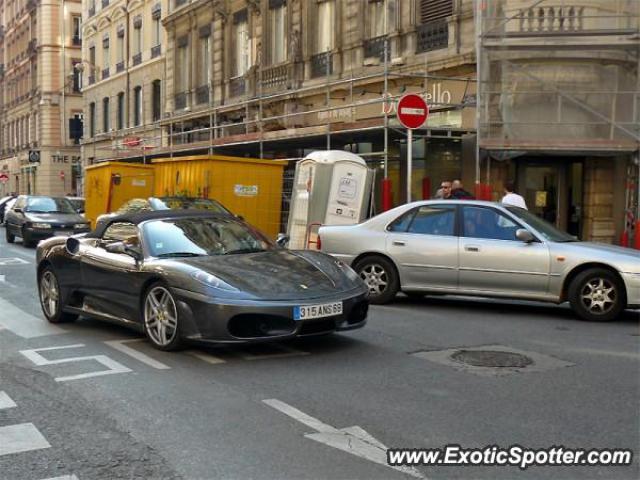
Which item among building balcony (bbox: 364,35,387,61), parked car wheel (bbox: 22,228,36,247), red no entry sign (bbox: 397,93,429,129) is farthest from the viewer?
building balcony (bbox: 364,35,387,61)

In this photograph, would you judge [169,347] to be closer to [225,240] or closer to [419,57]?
[225,240]

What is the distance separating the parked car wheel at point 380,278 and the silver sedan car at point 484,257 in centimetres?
1

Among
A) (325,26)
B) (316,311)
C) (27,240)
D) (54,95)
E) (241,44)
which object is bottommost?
(27,240)

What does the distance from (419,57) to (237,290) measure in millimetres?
13666

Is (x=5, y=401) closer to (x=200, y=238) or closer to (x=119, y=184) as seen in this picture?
(x=200, y=238)

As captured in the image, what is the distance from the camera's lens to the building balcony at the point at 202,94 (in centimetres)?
2947

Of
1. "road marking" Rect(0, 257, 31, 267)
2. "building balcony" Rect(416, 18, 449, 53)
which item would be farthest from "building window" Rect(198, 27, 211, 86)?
"road marking" Rect(0, 257, 31, 267)

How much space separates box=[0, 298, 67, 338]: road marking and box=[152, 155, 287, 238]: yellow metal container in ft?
25.4

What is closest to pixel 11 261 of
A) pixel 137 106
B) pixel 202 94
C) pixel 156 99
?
pixel 202 94

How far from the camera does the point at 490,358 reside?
21.9 ft

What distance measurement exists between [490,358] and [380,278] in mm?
3492

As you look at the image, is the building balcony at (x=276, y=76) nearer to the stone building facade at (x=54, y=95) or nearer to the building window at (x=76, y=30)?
the stone building facade at (x=54, y=95)

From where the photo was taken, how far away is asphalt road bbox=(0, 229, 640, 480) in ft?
13.5

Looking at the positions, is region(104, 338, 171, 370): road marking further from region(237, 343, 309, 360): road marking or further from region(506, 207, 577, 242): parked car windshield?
region(506, 207, 577, 242): parked car windshield
